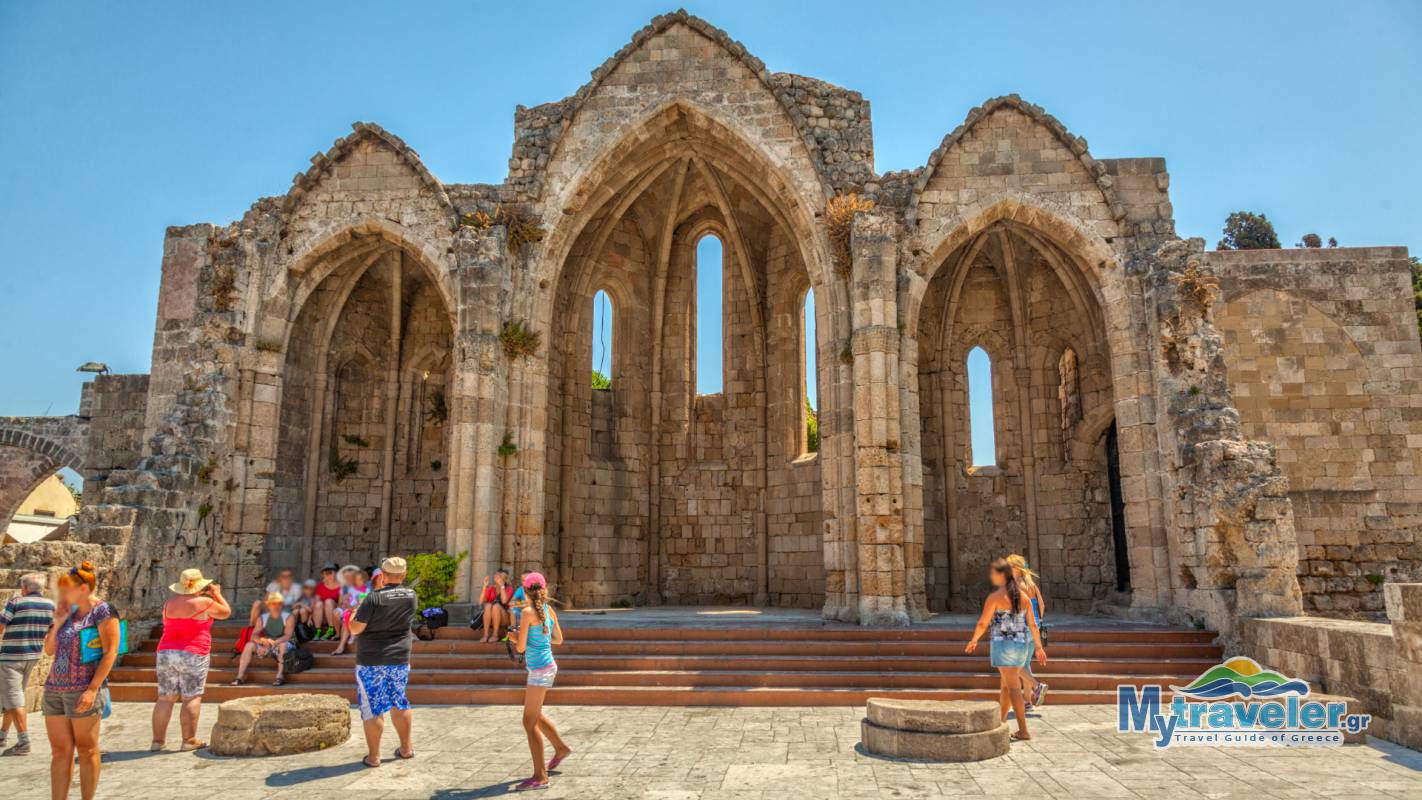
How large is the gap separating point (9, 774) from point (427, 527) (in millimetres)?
11048

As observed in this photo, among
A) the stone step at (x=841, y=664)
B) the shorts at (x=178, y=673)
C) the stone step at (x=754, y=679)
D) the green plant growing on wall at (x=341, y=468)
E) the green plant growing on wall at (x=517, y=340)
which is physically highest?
the green plant growing on wall at (x=517, y=340)

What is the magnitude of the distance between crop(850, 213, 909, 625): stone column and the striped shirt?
9617 mm

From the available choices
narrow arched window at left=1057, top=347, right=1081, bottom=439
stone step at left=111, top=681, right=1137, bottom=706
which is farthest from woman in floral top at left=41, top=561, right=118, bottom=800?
narrow arched window at left=1057, top=347, right=1081, bottom=439

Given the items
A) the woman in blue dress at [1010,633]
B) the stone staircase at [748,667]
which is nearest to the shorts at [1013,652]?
the woman in blue dress at [1010,633]

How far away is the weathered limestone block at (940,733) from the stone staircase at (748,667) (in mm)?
2871

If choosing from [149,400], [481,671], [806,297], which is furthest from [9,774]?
[806,297]

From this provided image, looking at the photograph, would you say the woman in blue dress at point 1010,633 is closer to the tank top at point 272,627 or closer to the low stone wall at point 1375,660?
the low stone wall at point 1375,660

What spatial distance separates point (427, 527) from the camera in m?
17.9

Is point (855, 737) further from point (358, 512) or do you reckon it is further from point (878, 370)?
point (358, 512)

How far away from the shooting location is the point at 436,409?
18.6 m

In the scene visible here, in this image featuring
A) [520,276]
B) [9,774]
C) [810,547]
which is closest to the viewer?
[9,774]

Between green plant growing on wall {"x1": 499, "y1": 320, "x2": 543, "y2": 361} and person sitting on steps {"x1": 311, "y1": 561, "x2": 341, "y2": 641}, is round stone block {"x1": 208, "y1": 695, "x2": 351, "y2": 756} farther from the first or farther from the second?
green plant growing on wall {"x1": 499, "y1": 320, "x2": 543, "y2": 361}

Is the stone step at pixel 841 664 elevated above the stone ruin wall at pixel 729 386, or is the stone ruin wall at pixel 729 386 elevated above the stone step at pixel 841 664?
the stone ruin wall at pixel 729 386

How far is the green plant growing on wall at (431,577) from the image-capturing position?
507 inches
